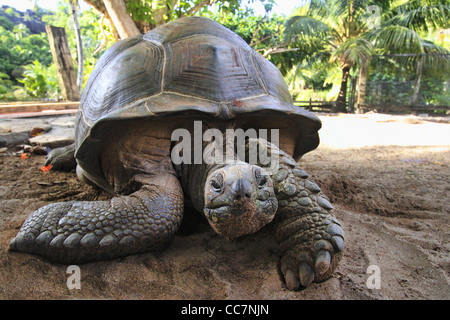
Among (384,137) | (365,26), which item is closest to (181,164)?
(384,137)

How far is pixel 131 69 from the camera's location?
6.16 ft

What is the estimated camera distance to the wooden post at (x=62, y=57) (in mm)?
7695

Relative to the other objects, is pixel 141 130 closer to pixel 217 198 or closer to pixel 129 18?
pixel 217 198

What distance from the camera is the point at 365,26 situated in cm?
1357

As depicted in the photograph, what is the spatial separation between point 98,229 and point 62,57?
8156 mm

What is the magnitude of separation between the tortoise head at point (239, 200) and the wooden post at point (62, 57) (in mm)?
8236

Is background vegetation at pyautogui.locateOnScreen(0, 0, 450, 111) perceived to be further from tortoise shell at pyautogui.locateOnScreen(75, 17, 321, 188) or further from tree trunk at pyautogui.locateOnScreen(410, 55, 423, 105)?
tortoise shell at pyautogui.locateOnScreen(75, 17, 321, 188)

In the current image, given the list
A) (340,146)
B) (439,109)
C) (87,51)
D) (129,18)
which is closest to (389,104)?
(439,109)

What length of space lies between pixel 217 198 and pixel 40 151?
10.2ft

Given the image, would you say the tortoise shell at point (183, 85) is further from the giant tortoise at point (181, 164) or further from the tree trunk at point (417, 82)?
the tree trunk at point (417, 82)

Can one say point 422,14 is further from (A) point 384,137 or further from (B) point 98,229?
(B) point 98,229

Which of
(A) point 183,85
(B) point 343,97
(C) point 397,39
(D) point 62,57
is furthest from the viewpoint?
(B) point 343,97

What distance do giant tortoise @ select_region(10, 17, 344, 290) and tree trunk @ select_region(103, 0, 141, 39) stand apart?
3.60m

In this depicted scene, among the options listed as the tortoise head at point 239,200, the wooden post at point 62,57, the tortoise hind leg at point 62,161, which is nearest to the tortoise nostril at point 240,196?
the tortoise head at point 239,200
